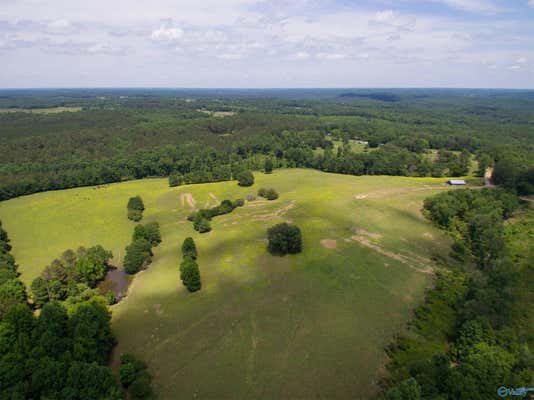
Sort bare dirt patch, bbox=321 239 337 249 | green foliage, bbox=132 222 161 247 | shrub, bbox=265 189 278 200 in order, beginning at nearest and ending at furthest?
bare dirt patch, bbox=321 239 337 249
green foliage, bbox=132 222 161 247
shrub, bbox=265 189 278 200

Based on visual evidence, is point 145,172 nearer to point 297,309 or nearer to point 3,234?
point 3,234

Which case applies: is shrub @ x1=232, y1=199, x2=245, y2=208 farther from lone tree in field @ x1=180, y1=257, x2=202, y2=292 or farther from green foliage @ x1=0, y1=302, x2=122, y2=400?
green foliage @ x1=0, y1=302, x2=122, y2=400

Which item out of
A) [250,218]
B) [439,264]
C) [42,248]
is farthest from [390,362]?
[42,248]

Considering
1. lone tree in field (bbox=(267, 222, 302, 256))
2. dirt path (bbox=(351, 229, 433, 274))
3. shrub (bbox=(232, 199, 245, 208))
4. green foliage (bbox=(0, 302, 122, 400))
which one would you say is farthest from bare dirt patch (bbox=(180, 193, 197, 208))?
green foliage (bbox=(0, 302, 122, 400))

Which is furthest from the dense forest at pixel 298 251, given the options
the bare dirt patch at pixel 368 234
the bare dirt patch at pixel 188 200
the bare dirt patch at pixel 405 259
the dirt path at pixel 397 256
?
the bare dirt patch at pixel 368 234

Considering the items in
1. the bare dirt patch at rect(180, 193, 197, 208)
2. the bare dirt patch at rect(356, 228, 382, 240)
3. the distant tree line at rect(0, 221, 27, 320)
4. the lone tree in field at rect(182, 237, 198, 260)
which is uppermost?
the distant tree line at rect(0, 221, 27, 320)

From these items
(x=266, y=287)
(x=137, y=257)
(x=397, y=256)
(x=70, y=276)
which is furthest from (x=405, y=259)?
(x=70, y=276)
